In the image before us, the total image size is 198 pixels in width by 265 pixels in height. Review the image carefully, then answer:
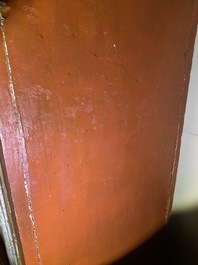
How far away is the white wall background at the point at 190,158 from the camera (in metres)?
0.91

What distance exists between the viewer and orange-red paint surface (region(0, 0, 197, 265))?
1.60 feet

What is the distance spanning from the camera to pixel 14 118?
1.62 ft

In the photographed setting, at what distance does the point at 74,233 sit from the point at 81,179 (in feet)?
0.64

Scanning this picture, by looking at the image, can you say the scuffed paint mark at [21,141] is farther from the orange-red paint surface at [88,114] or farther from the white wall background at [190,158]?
the white wall background at [190,158]

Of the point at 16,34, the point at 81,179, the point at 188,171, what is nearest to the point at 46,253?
the point at 81,179

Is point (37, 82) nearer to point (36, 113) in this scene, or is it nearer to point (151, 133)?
point (36, 113)

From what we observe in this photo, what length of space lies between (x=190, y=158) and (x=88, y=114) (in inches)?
24.3

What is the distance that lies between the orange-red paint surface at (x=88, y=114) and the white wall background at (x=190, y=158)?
6 cm

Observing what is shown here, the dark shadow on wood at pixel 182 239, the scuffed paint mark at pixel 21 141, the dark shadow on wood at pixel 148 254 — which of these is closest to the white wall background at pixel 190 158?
the dark shadow on wood at pixel 182 239

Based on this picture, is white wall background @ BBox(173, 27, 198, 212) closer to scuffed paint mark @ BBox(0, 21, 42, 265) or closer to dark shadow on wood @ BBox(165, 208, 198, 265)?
dark shadow on wood @ BBox(165, 208, 198, 265)

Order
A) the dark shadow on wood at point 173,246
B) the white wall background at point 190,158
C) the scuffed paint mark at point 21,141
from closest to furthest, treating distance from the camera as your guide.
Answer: the scuffed paint mark at point 21,141, the white wall background at point 190,158, the dark shadow on wood at point 173,246

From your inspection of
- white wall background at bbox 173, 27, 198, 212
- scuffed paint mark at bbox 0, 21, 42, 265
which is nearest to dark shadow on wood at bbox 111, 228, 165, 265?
white wall background at bbox 173, 27, 198, 212

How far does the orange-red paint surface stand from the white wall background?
6 centimetres

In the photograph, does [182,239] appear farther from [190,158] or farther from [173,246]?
[190,158]
